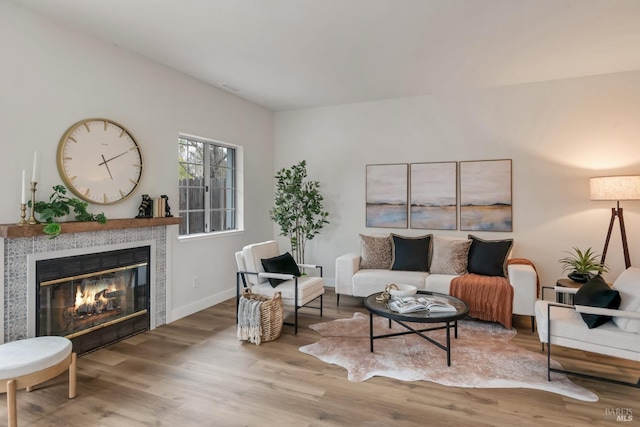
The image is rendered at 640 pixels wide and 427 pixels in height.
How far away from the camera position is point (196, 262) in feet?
14.4

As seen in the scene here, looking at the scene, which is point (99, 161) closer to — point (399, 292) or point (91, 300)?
point (91, 300)

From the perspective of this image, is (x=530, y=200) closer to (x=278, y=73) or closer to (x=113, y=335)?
(x=278, y=73)

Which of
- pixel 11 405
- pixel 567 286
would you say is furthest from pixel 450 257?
pixel 11 405

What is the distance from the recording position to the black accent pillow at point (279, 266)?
3893 mm

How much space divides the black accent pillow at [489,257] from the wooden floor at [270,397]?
3.71ft

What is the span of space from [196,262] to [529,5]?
4167mm

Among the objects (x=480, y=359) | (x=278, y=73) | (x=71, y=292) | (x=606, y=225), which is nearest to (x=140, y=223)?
(x=71, y=292)

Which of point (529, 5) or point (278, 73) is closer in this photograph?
point (529, 5)

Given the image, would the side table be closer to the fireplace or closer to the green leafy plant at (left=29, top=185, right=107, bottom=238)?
the fireplace

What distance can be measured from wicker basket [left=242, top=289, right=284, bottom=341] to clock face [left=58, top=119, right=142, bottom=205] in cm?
163

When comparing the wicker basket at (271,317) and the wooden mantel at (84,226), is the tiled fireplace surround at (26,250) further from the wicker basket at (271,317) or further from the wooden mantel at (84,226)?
the wicker basket at (271,317)

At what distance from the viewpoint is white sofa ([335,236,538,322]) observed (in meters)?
3.69

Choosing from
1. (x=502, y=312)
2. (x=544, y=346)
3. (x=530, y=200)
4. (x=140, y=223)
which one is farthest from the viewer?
(x=530, y=200)

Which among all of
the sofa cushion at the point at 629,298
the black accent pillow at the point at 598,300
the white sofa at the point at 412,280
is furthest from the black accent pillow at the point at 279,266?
the sofa cushion at the point at 629,298
